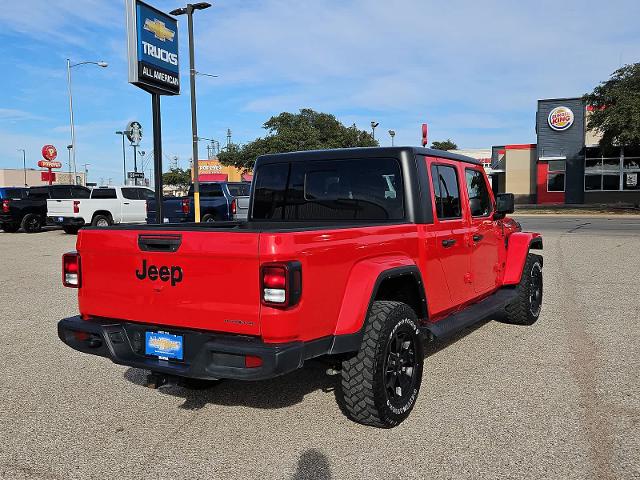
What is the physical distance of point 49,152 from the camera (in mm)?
58531

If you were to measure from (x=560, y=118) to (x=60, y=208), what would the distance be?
35143 mm

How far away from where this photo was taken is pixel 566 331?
6.11 metres

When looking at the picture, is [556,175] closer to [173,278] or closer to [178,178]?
[173,278]

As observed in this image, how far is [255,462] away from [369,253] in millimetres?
1427

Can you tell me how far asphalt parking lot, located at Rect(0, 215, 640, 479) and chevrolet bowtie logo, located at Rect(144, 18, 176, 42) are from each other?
8.24 metres

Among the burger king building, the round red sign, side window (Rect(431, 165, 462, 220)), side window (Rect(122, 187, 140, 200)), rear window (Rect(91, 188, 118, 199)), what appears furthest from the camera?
the round red sign

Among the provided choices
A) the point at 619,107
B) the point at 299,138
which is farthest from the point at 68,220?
the point at 299,138

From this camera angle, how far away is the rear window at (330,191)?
4.36 m

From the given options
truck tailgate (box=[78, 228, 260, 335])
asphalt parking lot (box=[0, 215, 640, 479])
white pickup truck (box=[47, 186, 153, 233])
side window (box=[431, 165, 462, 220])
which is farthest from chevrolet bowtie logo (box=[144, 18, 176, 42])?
truck tailgate (box=[78, 228, 260, 335])

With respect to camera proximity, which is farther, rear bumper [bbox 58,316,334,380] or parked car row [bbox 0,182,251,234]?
parked car row [bbox 0,182,251,234]

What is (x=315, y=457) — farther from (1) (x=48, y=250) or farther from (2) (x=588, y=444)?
(1) (x=48, y=250)

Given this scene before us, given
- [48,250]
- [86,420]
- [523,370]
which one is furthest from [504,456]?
[48,250]

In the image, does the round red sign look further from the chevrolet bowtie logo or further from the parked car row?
the chevrolet bowtie logo

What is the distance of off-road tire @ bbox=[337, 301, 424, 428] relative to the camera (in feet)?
11.3
